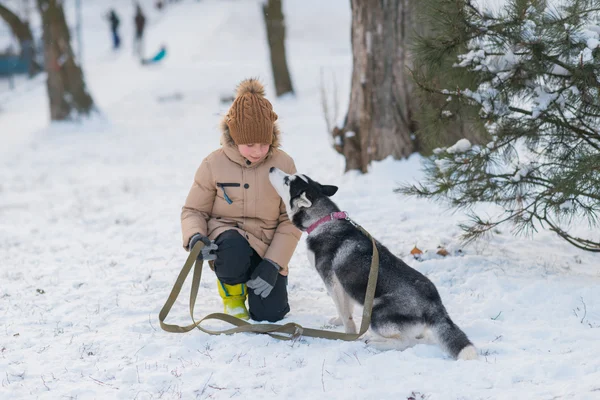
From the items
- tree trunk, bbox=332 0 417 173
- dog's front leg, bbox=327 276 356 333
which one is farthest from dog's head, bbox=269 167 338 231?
tree trunk, bbox=332 0 417 173

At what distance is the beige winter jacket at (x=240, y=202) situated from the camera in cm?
434

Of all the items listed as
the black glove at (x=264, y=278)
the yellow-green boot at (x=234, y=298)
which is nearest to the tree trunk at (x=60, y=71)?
the yellow-green boot at (x=234, y=298)

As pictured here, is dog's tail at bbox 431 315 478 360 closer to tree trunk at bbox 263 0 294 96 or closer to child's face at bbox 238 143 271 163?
child's face at bbox 238 143 271 163

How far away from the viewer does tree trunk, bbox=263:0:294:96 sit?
17.0 meters

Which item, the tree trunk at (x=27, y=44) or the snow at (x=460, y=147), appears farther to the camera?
the tree trunk at (x=27, y=44)

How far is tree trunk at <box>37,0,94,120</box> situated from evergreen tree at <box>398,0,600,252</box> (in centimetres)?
1342

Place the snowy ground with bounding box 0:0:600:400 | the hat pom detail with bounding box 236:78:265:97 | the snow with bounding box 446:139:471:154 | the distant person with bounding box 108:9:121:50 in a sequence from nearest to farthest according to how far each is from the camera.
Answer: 1. the snowy ground with bounding box 0:0:600:400
2. the hat pom detail with bounding box 236:78:265:97
3. the snow with bounding box 446:139:471:154
4. the distant person with bounding box 108:9:121:50

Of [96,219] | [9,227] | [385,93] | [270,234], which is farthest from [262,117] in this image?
[9,227]

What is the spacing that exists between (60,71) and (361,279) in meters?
14.5

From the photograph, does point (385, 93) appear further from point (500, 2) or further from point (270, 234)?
point (270, 234)

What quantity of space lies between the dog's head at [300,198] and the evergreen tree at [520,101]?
4.18 feet

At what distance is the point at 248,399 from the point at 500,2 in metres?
3.41

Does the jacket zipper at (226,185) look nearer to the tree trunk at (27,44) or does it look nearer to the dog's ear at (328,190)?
the dog's ear at (328,190)

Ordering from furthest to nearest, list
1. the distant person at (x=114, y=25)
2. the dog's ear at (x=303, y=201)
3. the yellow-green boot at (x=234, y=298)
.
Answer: the distant person at (x=114, y=25)
the yellow-green boot at (x=234, y=298)
the dog's ear at (x=303, y=201)
